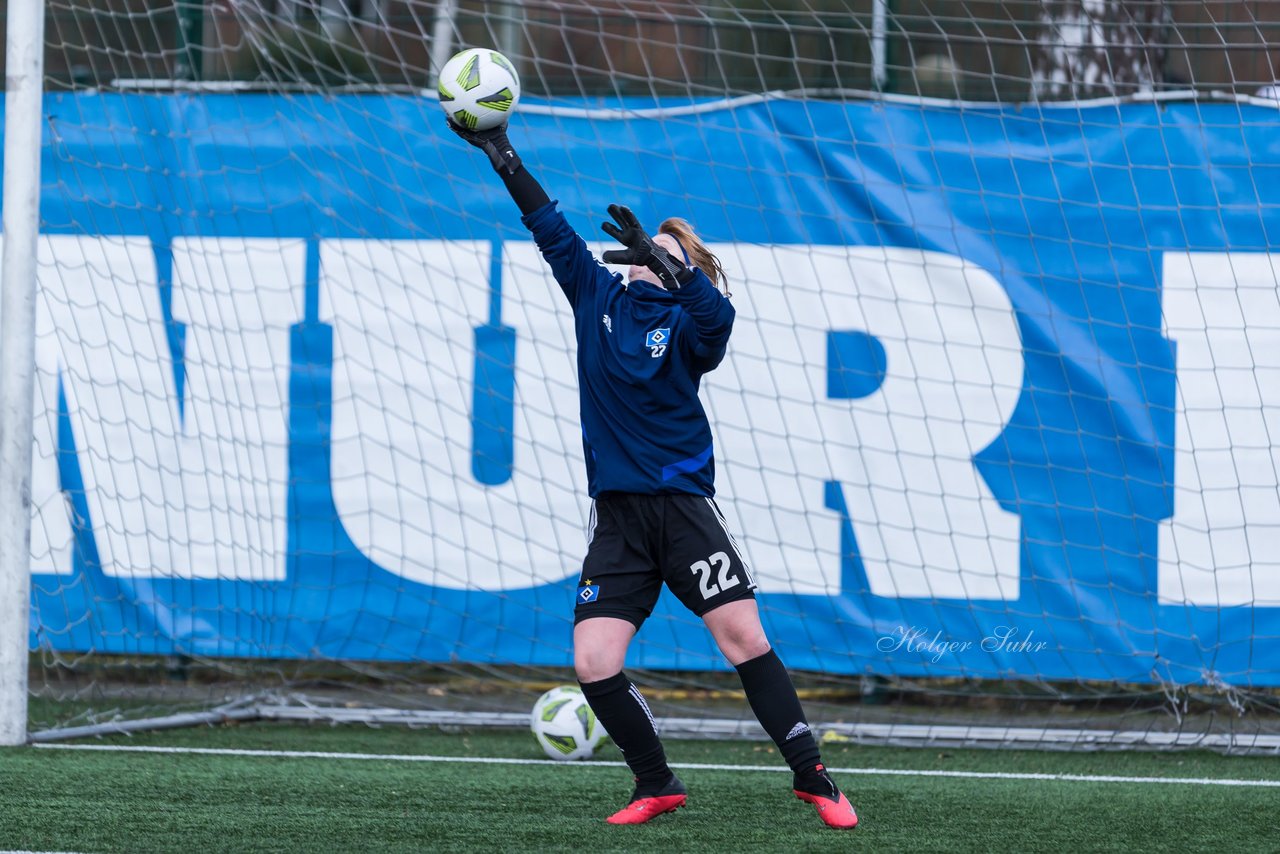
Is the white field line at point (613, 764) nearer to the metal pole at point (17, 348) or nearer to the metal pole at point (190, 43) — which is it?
the metal pole at point (17, 348)

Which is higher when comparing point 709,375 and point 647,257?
point 647,257

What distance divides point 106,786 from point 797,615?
10.00 feet

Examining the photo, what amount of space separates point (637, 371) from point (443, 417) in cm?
292

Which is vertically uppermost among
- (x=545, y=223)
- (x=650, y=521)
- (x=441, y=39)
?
(x=441, y=39)

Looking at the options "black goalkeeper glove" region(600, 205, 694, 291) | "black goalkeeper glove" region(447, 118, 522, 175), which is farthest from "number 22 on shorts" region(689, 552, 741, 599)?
"black goalkeeper glove" region(447, 118, 522, 175)

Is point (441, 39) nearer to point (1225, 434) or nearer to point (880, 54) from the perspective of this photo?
point (880, 54)

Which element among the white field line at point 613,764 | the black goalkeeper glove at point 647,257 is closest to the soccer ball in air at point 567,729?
the white field line at point 613,764

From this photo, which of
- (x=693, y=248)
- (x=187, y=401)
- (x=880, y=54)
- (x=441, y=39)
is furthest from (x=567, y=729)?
(x=441, y=39)

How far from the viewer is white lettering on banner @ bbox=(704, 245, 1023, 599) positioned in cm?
654

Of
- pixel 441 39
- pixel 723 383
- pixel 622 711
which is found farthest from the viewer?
pixel 441 39

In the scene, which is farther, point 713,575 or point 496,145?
point 496,145

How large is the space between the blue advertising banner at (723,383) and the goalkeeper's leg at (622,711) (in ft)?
8.37

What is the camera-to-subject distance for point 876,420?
6637mm

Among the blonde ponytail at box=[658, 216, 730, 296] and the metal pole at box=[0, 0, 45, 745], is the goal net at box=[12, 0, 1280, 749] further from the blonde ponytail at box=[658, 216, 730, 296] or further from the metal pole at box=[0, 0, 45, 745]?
the blonde ponytail at box=[658, 216, 730, 296]
